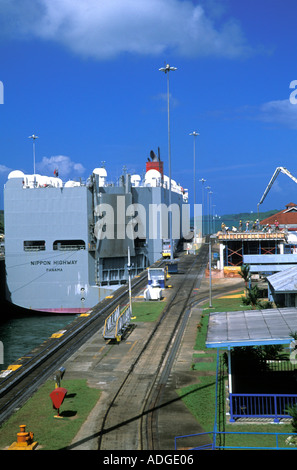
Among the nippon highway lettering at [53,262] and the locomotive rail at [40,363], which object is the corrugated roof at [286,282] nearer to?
the locomotive rail at [40,363]

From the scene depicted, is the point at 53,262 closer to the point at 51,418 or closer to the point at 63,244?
the point at 63,244

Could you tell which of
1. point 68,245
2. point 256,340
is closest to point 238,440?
point 256,340

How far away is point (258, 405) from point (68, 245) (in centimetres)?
5109

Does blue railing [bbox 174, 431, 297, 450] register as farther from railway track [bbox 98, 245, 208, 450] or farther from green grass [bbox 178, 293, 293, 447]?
railway track [bbox 98, 245, 208, 450]

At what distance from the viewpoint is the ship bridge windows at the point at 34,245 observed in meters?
67.5

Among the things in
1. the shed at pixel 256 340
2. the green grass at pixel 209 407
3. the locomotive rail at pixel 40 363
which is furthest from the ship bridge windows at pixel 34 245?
the shed at pixel 256 340

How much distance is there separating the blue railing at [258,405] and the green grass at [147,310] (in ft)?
Answer: 62.3

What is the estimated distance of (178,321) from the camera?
3775cm

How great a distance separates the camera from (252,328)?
20500 mm

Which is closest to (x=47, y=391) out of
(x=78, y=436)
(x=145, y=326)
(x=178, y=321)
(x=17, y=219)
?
(x=78, y=436)

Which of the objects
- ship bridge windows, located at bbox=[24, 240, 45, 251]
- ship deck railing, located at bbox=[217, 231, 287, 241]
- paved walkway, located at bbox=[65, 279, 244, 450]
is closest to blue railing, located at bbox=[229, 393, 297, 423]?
paved walkway, located at bbox=[65, 279, 244, 450]

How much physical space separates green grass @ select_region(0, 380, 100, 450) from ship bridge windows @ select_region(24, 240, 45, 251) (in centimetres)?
4556

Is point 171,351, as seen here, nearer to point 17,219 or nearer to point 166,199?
point 17,219

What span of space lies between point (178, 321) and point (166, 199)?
191ft
